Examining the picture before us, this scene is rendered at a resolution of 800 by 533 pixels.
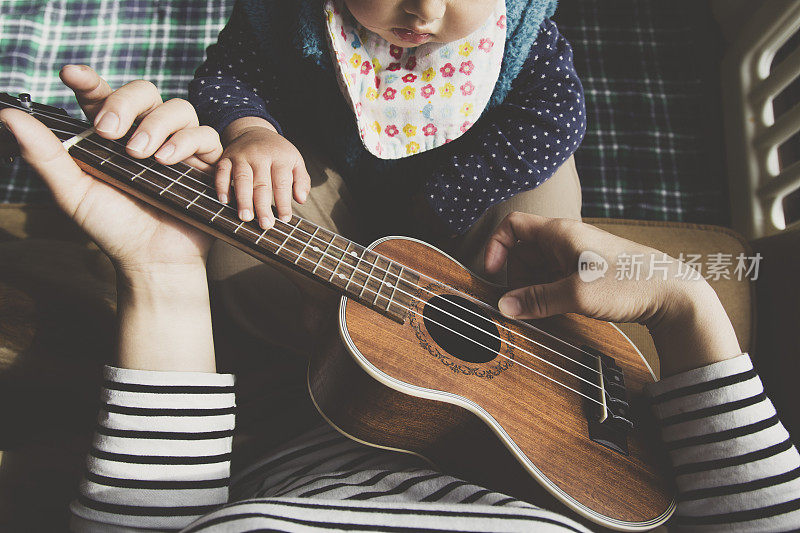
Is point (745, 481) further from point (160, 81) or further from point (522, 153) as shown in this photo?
point (160, 81)

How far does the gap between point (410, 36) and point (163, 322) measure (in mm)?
524

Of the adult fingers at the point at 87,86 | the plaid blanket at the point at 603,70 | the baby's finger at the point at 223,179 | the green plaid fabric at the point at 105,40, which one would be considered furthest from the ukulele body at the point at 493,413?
the green plaid fabric at the point at 105,40

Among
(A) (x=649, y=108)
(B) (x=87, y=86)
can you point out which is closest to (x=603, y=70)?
(A) (x=649, y=108)

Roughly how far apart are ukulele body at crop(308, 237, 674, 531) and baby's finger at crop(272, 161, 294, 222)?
149 millimetres

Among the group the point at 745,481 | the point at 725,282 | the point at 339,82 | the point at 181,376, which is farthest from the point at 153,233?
the point at 725,282

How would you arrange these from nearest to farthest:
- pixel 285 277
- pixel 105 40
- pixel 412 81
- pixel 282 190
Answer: pixel 282 190 → pixel 412 81 → pixel 285 277 → pixel 105 40

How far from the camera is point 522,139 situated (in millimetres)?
832

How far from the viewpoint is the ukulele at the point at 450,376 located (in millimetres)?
647

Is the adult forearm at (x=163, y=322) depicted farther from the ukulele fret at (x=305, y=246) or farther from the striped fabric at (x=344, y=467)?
the ukulele fret at (x=305, y=246)

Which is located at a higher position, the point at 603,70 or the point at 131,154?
the point at 603,70

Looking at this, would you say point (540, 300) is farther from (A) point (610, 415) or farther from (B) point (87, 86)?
(B) point (87, 86)

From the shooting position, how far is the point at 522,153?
33.0 inches

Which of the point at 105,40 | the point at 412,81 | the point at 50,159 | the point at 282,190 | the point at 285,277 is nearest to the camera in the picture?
the point at 50,159

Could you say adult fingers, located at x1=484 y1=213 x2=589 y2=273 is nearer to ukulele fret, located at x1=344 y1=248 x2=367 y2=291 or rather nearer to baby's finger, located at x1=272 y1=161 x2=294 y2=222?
ukulele fret, located at x1=344 y1=248 x2=367 y2=291
